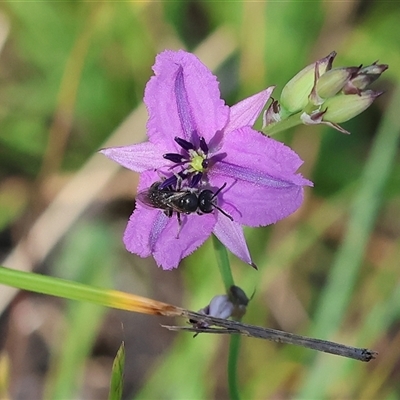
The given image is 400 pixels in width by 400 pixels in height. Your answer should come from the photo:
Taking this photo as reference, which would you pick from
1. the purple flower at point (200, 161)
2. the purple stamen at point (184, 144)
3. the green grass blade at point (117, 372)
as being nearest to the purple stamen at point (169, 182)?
the purple flower at point (200, 161)

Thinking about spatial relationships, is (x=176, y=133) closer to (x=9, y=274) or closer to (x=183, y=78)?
(x=183, y=78)

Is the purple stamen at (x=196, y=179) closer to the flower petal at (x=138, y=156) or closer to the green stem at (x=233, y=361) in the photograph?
the flower petal at (x=138, y=156)

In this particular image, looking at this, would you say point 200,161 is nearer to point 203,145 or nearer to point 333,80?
→ point 203,145

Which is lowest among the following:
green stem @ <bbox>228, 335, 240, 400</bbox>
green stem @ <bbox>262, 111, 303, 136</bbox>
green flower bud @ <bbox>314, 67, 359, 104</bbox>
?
green stem @ <bbox>228, 335, 240, 400</bbox>

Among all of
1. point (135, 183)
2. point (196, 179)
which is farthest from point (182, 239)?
point (135, 183)

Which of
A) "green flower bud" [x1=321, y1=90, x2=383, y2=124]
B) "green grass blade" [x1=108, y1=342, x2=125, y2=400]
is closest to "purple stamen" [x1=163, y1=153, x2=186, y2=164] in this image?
"green flower bud" [x1=321, y1=90, x2=383, y2=124]

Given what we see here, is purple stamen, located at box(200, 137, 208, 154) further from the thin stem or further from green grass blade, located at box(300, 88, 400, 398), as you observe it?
green grass blade, located at box(300, 88, 400, 398)
